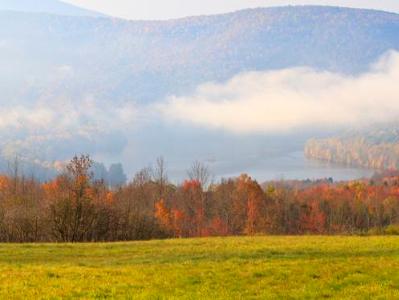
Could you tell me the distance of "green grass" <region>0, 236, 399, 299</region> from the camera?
13.7 metres

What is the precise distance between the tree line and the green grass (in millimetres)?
13141

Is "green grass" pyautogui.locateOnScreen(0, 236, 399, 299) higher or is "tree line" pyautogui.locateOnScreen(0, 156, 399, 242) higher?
"tree line" pyautogui.locateOnScreen(0, 156, 399, 242)

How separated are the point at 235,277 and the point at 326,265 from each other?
127 inches

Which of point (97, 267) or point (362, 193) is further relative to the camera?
point (362, 193)

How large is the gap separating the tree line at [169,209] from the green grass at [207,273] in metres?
13.1

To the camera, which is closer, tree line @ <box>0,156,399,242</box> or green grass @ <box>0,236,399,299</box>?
green grass @ <box>0,236,399,299</box>

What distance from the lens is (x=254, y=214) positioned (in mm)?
86062

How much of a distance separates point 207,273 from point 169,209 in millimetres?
69316

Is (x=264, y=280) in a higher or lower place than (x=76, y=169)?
lower

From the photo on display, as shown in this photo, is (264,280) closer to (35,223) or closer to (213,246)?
(213,246)

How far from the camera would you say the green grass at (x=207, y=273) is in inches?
540

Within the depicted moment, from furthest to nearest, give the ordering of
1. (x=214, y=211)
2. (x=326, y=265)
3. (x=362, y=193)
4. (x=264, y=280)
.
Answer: (x=362, y=193), (x=214, y=211), (x=326, y=265), (x=264, y=280)

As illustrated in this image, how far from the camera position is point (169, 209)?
281ft

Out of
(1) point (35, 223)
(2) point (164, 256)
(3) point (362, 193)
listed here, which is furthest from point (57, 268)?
(3) point (362, 193)
